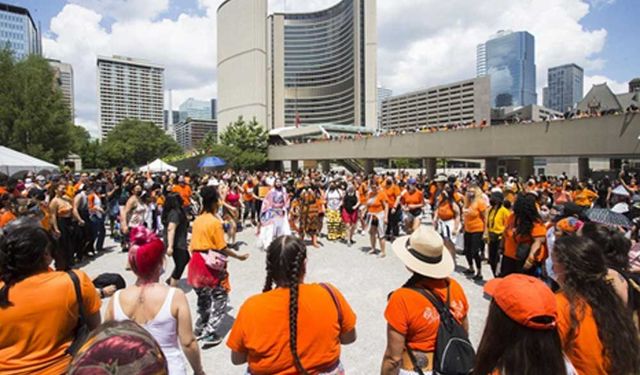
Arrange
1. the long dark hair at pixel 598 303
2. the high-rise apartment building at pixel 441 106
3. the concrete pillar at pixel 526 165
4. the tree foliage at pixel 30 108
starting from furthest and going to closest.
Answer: the high-rise apartment building at pixel 441 106 → the tree foliage at pixel 30 108 → the concrete pillar at pixel 526 165 → the long dark hair at pixel 598 303

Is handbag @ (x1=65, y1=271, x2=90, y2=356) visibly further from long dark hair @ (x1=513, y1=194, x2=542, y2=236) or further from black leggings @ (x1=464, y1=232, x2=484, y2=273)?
black leggings @ (x1=464, y1=232, x2=484, y2=273)

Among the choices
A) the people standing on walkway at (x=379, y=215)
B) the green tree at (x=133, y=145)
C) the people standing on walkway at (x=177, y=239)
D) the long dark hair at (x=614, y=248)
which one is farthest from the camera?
the green tree at (x=133, y=145)

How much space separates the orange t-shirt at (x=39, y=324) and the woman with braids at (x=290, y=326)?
973 mm

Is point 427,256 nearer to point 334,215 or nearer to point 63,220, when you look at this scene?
point 63,220

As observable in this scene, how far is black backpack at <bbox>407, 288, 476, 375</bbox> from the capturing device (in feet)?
6.40

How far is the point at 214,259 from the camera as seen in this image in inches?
159

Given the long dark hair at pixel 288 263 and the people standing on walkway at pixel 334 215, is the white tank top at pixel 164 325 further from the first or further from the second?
the people standing on walkway at pixel 334 215

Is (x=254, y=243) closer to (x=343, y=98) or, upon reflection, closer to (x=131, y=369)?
(x=131, y=369)

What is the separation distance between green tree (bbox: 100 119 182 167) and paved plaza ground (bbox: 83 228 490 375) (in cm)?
6552

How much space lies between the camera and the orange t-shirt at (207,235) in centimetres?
404

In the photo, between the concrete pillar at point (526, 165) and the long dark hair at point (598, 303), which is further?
the concrete pillar at point (526, 165)

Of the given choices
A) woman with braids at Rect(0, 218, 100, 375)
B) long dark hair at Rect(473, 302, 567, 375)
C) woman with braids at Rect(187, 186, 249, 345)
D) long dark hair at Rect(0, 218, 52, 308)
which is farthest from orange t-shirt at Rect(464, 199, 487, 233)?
long dark hair at Rect(0, 218, 52, 308)

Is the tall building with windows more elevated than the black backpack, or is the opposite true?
the tall building with windows

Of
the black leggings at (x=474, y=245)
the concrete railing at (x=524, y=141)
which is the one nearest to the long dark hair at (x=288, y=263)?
the black leggings at (x=474, y=245)
